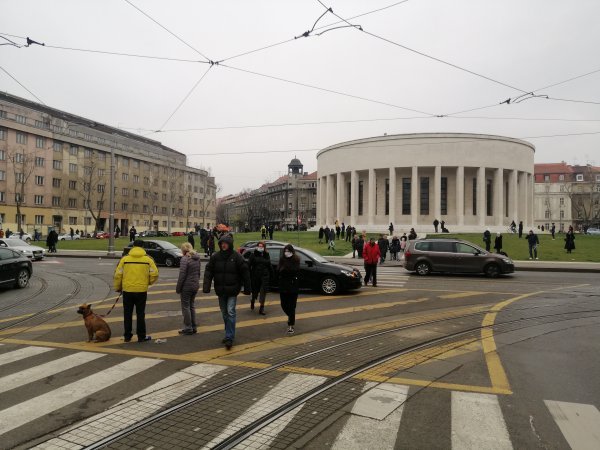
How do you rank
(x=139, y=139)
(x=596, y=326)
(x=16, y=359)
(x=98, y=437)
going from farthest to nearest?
(x=139, y=139)
(x=596, y=326)
(x=16, y=359)
(x=98, y=437)

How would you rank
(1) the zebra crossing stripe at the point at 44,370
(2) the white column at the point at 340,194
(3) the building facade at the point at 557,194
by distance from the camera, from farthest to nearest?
(3) the building facade at the point at 557,194 → (2) the white column at the point at 340,194 → (1) the zebra crossing stripe at the point at 44,370

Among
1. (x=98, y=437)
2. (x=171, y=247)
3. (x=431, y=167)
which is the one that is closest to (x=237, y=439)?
(x=98, y=437)

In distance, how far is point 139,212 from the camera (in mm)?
89375

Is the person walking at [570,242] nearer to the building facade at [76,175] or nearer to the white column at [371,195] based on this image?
the white column at [371,195]

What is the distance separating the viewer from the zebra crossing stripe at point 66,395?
4664 mm

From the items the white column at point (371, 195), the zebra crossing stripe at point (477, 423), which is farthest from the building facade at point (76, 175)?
the zebra crossing stripe at point (477, 423)

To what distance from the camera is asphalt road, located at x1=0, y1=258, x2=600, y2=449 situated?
14.5 ft

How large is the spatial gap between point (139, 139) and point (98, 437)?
99.3 metres

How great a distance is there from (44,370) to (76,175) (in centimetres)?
7810

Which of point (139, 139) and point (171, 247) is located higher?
point (139, 139)

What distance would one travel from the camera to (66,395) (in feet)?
17.5

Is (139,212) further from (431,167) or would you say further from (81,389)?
(81,389)

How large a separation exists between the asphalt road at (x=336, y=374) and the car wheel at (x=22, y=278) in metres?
3.67

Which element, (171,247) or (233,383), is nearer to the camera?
(233,383)
